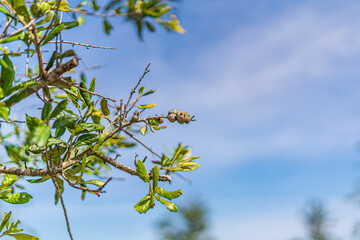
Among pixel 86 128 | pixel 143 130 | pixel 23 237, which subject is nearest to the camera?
pixel 86 128

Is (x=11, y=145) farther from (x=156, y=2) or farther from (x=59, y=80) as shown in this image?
(x=156, y=2)

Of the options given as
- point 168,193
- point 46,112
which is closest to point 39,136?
point 46,112

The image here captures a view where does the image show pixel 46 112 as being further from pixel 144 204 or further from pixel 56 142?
pixel 144 204

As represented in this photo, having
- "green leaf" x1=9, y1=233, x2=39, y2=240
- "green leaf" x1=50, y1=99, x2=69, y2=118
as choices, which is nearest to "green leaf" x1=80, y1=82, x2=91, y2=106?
"green leaf" x1=50, y1=99, x2=69, y2=118

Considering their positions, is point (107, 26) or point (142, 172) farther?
point (142, 172)

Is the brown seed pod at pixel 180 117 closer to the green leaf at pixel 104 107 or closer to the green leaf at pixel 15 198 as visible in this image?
the green leaf at pixel 104 107

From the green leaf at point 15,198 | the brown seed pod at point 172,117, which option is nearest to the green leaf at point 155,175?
the brown seed pod at point 172,117

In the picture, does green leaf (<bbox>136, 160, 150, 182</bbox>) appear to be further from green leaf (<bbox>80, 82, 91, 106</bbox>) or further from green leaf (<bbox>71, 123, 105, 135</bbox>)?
green leaf (<bbox>80, 82, 91, 106</bbox>)
